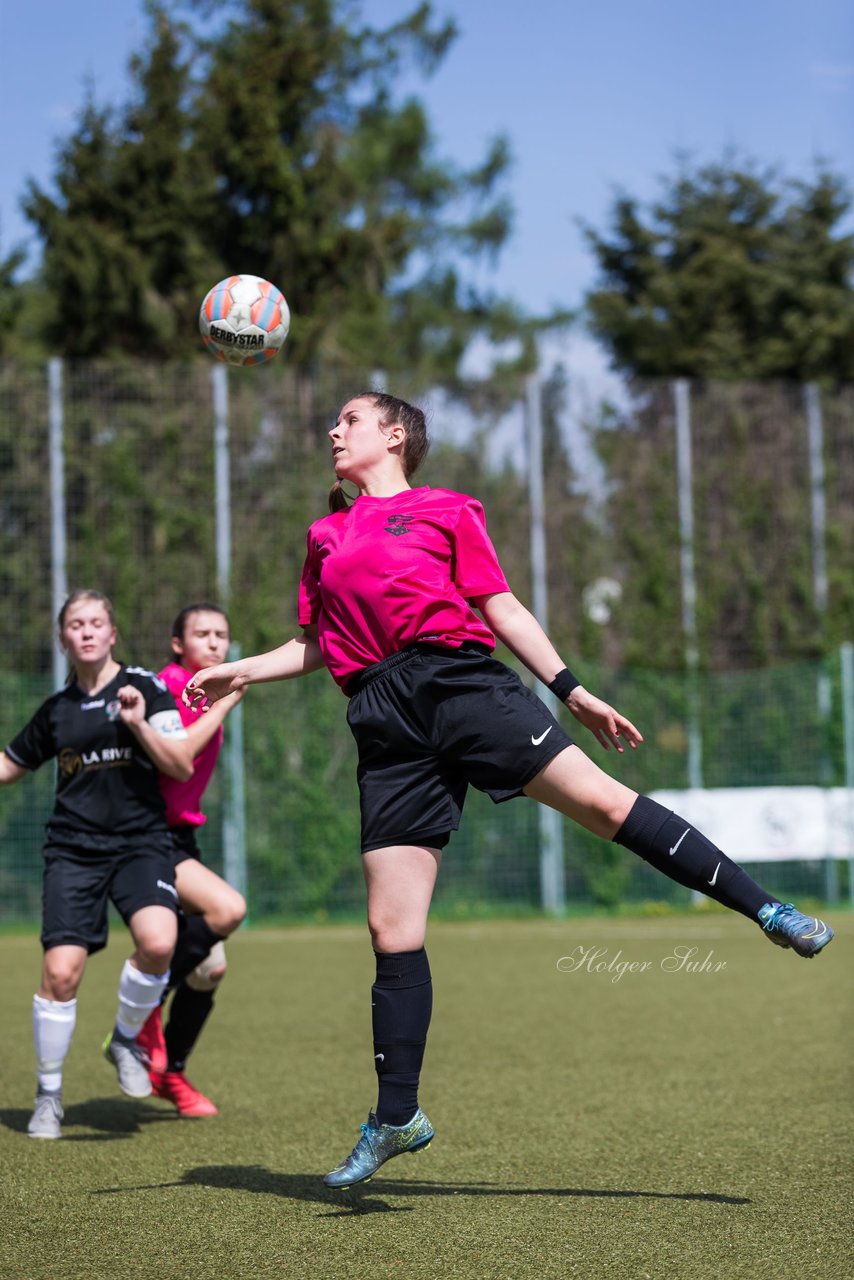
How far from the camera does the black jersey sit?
540 cm

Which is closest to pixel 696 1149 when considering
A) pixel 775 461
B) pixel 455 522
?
pixel 455 522

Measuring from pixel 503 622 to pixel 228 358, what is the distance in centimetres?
141

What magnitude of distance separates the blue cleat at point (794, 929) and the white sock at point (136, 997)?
2.41 meters

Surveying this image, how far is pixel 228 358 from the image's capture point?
4770 millimetres

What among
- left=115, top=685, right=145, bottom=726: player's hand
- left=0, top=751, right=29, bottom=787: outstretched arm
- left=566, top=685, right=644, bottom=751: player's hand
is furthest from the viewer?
left=0, top=751, right=29, bottom=787: outstretched arm

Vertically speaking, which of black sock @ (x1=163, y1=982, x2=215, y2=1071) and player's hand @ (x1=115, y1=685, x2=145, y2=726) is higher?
player's hand @ (x1=115, y1=685, x2=145, y2=726)

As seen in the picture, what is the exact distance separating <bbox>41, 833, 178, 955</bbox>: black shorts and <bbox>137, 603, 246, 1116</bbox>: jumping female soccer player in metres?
0.27

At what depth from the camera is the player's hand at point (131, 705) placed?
5051mm

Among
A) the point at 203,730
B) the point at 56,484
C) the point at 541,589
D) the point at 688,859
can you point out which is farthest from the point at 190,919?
the point at 541,589

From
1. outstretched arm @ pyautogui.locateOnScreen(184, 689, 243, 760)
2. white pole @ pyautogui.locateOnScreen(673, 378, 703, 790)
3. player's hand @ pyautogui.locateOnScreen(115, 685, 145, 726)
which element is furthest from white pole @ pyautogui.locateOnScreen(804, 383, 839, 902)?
player's hand @ pyautogui.locateOnScreen(115, 685, 145, 726)

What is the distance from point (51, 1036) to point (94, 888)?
1.67 feet

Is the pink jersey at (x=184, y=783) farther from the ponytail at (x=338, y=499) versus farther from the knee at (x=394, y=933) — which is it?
the knee at (x=394, y=933)

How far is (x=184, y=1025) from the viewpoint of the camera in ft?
18.8

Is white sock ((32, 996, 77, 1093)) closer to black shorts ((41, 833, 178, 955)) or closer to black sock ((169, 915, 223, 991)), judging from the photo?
black shorts ((41, 833, 178, 955))
